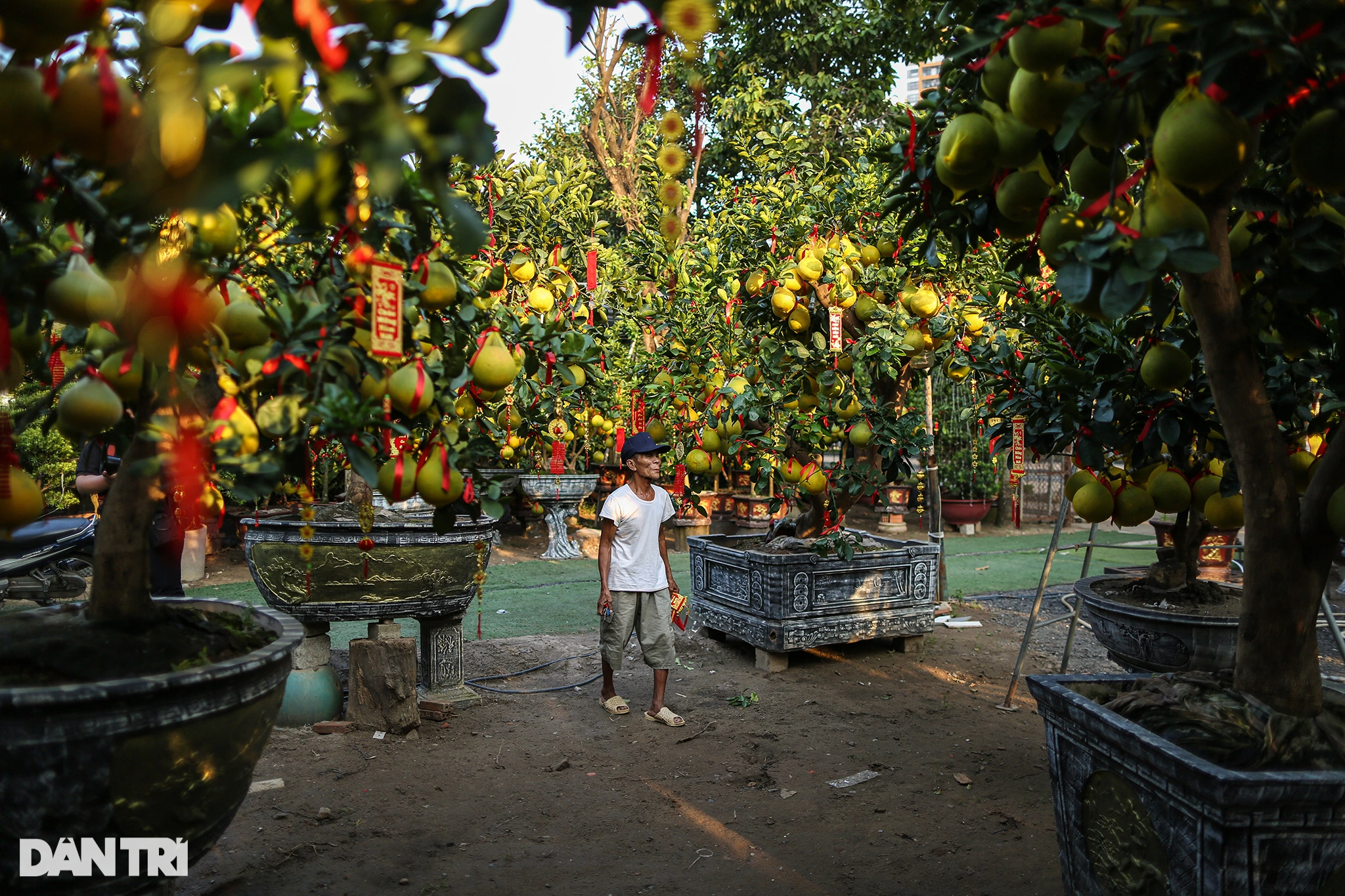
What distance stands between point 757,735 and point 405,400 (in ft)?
9.17

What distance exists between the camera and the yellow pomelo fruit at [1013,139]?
1.48m

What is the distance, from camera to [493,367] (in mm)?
1898

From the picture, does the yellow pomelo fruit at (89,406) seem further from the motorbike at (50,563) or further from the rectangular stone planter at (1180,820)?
the motorbike at (50,563)

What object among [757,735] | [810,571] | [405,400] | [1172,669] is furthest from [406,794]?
[1172,669]

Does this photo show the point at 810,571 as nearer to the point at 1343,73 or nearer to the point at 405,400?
the point at 405,400

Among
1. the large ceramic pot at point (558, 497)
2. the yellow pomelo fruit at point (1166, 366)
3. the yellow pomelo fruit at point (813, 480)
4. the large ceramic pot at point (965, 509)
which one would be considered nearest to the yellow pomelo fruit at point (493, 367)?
the yellow pomelo fruit at point (1166, 366)

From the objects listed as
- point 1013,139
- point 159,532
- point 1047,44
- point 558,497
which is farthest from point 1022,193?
point 558,497

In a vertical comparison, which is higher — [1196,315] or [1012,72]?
[1012,72]

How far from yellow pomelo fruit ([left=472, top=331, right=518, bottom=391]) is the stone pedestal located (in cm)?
268

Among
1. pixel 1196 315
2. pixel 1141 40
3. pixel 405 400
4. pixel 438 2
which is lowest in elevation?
pixel 405 400

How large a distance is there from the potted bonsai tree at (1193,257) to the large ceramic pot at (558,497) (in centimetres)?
705

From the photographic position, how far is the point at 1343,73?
4.01 feet

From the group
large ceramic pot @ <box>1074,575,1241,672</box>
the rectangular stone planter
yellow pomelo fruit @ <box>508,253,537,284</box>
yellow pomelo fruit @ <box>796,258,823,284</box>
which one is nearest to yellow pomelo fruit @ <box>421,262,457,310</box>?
the rectangular stone planter

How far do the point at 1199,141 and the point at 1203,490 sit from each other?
1.67 metres
